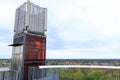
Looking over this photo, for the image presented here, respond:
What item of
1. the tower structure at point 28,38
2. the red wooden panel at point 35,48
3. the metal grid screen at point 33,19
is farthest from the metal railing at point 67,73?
the metal grid screen at point 33,19

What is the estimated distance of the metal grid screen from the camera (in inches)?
379

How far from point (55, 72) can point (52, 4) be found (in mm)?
4094

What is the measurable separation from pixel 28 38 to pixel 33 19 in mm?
918

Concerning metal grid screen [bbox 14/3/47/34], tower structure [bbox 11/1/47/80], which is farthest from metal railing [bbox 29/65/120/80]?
metal grid screen [bbox 14/3/47/34]

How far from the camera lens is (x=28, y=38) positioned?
941 cm

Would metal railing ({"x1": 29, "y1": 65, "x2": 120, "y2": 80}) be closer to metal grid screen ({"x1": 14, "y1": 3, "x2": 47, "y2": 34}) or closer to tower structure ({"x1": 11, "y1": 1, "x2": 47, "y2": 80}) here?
tower structure ({"x1": 11, "y1": 1, "x2": 47, "y2": 80})

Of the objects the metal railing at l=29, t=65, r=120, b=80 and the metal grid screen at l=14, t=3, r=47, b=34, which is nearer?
the metal railing at l=29, t=65, r=120, b=80

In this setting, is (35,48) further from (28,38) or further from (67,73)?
(67,73)

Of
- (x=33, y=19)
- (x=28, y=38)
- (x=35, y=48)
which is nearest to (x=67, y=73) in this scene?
(x=35, y=48)

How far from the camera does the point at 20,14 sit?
10.0 meters

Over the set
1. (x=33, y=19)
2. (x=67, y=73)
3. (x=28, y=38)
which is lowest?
(x=67, y=73)

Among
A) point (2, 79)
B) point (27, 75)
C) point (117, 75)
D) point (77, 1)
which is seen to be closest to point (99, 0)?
point (77, 1)

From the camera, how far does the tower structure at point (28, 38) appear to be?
30.3ft

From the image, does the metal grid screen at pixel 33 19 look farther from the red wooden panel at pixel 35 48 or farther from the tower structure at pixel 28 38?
the red wooden panel at pixel 35 48
